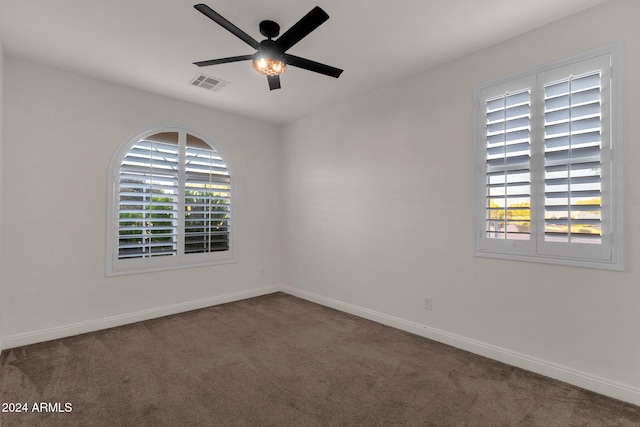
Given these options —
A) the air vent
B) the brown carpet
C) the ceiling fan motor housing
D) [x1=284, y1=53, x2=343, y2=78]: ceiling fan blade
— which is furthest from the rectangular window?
the air vent

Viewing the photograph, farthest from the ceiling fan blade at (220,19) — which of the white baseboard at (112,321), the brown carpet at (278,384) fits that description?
the white baseboard at (112,321)

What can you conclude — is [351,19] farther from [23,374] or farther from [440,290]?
[23,374]

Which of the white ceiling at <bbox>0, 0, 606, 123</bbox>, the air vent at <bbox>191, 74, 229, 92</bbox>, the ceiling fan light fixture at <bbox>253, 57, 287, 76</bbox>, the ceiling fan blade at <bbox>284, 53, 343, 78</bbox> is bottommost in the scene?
the ceiling fan light fixture at <bbox>253, 57, 287, 76</bbox>

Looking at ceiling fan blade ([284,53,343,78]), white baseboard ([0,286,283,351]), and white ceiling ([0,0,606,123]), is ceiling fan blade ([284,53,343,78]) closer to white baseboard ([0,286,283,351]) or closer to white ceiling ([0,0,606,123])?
white ceiling ([0,0,606,123])

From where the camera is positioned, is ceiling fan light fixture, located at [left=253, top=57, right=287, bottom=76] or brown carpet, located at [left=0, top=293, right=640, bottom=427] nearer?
brown carpet, located at [left=0, top=293, right=640, bottom=427]

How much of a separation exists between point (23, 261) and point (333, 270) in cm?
330

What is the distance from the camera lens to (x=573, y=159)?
2.29 m

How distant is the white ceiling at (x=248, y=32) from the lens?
2240mm

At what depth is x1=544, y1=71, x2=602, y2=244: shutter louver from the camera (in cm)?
221

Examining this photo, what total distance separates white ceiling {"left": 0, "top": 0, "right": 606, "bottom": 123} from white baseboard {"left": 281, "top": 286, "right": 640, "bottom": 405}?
8.67 feet

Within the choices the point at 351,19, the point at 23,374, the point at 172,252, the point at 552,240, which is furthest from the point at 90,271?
the point at 552,240

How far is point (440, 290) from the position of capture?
10.2 ft

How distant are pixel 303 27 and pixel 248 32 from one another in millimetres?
812

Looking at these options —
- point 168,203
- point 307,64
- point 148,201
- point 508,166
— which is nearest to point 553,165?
point 508,166
